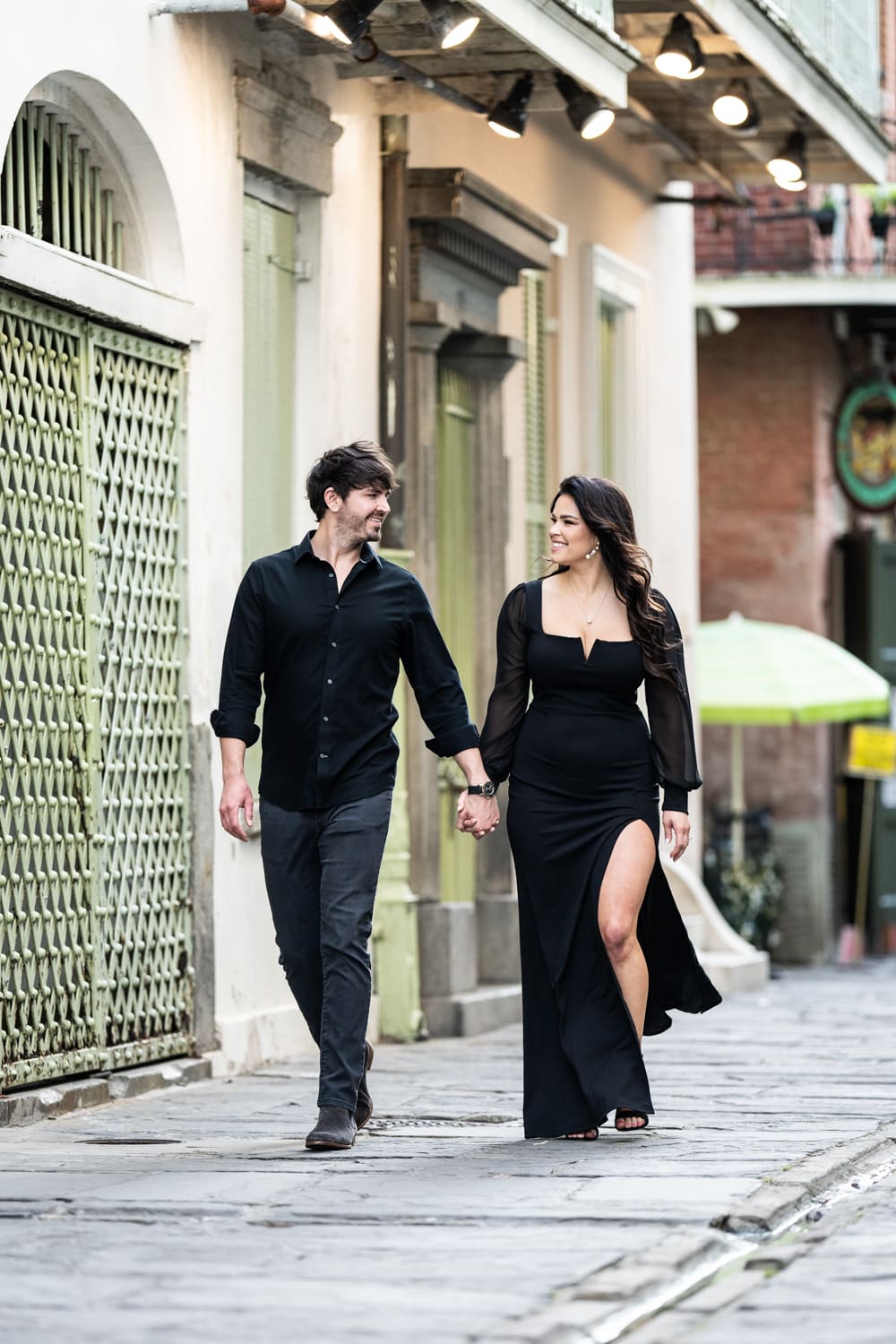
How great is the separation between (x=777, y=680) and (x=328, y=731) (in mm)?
11622

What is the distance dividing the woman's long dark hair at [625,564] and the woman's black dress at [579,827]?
Result: 0.16 feet

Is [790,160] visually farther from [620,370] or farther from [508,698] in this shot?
[508,698]

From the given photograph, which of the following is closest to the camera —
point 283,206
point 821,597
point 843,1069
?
point 843,1069

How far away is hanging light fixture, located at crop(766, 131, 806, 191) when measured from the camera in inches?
625

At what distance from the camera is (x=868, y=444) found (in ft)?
77.7

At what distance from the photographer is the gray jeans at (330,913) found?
8219 millimetres

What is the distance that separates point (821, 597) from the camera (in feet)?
75.1

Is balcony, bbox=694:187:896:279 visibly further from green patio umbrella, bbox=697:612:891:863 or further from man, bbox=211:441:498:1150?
man, bbox=211:441:498:1150

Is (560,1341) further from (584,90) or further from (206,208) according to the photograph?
(584,90)

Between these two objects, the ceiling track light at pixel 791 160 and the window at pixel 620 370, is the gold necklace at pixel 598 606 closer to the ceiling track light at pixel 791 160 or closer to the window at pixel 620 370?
the ceiling track light at pixel 791 160

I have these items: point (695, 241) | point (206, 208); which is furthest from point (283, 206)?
point (695, 241)

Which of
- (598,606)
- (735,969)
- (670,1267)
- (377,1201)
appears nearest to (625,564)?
(598,606)

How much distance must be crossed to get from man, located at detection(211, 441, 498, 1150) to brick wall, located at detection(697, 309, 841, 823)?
1407 cm

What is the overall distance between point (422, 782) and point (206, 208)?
330 cm
